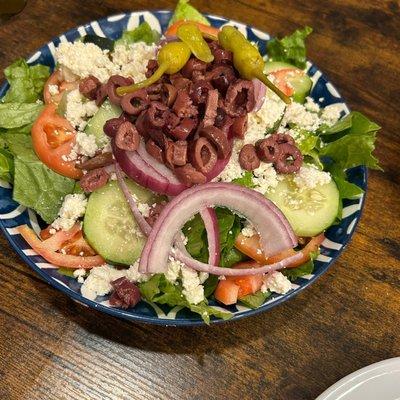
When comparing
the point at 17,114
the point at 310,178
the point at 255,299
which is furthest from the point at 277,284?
the point at 17,114

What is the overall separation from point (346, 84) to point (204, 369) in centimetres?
→ 181

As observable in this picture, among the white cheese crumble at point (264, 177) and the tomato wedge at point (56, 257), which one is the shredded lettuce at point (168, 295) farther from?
the white cheese crumble at point (264, 177)

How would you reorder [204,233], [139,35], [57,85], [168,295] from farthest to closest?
[139,35] → [57,85] → [204,233] → [168,295]

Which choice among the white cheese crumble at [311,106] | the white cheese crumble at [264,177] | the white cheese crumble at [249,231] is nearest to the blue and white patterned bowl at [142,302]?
the white cheese crumble at [311,106]

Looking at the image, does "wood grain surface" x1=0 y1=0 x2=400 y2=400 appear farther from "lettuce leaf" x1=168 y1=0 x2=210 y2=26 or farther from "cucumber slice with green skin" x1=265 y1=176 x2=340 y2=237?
"lettuce leaf" x1=168 y1=0 x2=210 y2=26

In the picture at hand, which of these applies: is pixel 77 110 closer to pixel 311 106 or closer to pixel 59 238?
pixel 59 238

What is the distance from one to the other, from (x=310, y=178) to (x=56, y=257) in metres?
1.06

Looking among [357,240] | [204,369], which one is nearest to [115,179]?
[204,369]

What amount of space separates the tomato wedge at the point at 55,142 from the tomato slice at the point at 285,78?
958mm

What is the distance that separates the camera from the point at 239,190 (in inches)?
83.8

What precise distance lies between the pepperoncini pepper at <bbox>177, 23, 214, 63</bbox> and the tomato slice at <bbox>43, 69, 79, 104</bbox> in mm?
605

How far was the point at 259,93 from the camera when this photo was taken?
2.31 metres

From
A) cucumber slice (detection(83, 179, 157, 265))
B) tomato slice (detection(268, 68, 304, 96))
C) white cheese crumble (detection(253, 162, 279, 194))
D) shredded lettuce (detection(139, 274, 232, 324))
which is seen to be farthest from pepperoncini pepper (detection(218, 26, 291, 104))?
shredded lettuce (detection(139, 274, 232, 324))

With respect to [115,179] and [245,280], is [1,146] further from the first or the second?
[245,280]
